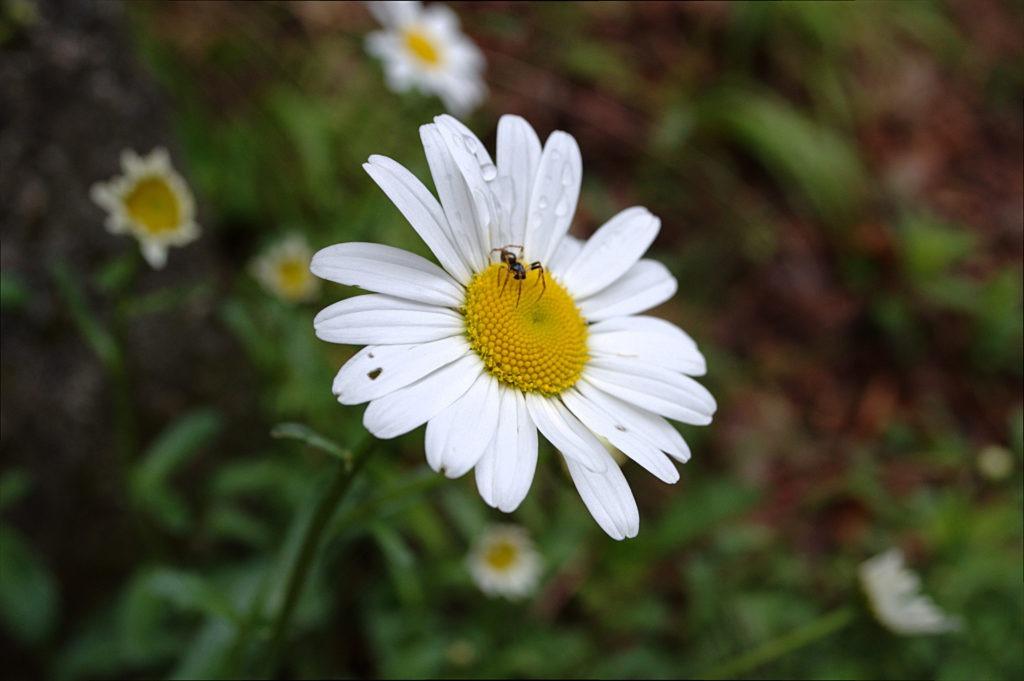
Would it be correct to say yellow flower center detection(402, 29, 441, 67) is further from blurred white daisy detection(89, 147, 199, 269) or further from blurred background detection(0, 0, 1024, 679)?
blurred white daisy detection(89, 147, 199, 269)

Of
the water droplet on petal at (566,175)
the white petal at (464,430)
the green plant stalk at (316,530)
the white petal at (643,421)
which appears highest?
the water droplet on petal at (566,175)

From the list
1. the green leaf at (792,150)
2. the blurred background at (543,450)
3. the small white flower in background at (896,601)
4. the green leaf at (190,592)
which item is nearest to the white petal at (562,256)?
the blurred background at (543,450)

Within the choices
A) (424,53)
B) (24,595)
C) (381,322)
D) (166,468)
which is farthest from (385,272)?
(424,53)

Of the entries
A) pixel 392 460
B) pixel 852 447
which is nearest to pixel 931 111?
pixel 852 447

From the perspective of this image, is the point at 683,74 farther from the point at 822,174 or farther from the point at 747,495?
the point at 747,495

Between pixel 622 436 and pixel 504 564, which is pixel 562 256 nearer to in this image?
pixel 622 436

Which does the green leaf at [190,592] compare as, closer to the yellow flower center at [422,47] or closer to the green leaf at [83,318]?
the green leaf at [83,318]
